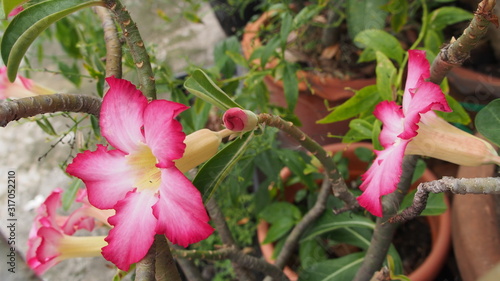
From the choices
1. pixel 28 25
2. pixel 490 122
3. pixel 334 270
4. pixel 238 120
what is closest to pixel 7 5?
pixel 28 25

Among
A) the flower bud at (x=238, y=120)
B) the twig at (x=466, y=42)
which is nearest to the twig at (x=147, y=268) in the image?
the flower bud at (x=238, y=120)

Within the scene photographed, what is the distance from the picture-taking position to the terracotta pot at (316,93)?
3.50ft

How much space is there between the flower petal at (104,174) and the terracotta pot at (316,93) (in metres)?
0.63

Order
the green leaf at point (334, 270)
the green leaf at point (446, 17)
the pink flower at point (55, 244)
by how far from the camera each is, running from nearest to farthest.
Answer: the pink flower at point (55, 244), the green leaf at point (334, 270), the green leaf at point (446, 17)

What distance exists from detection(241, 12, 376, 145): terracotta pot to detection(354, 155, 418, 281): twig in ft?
1.29

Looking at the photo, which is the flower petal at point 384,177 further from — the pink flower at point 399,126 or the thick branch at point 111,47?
the thick branch at point 111,47

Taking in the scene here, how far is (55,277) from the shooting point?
125 cm

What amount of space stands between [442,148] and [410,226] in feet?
1.85

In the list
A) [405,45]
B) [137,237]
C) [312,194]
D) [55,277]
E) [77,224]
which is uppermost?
[137,237]

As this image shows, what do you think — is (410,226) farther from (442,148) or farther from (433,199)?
(442,148)

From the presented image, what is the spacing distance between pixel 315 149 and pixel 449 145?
137 millimetres

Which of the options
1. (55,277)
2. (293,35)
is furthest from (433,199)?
(55,277)

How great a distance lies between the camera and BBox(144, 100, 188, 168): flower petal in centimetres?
37

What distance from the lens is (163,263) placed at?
434 mm
